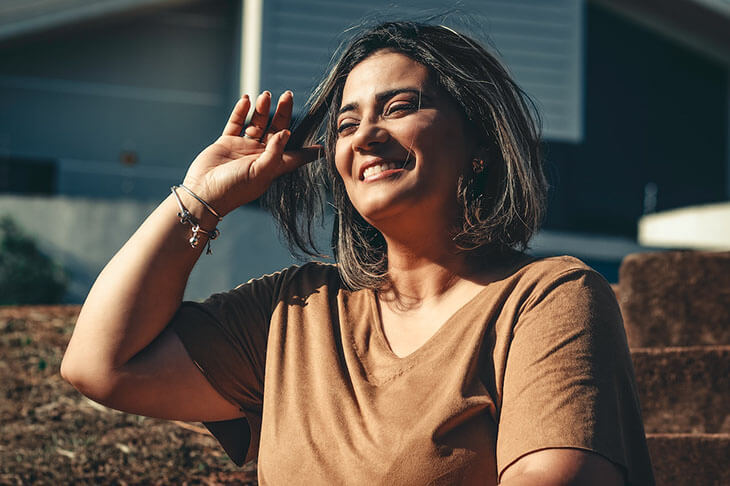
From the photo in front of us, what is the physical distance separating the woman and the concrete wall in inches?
249

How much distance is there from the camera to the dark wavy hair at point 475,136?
2479mm

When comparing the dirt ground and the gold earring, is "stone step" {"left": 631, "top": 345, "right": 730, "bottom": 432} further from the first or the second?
the dirt ground

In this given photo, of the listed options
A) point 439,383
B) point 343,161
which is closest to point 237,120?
point 343,161

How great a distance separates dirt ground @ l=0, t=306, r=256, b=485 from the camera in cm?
345

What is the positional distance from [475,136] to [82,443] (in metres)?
2.17

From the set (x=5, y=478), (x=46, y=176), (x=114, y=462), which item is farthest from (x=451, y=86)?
(x=46, y=176)

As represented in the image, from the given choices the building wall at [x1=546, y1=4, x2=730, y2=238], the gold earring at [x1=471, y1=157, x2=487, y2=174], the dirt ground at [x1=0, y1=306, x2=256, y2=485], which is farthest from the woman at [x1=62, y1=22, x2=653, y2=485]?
the building wall at [x1=546, y1=4, x2=730, y2=238]

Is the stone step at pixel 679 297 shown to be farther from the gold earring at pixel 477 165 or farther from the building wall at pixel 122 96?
the building wall at pixel 122 96

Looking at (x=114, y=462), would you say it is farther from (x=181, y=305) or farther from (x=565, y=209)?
(x=565, y=209)

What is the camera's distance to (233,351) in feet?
8.11

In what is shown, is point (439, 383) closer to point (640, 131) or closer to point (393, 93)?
point (393, 93)

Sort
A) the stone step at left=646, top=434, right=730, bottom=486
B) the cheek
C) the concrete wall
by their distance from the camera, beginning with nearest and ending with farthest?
the cheek
the stone step at left=646, top=434, right=730, bottom=486
the concrete wall

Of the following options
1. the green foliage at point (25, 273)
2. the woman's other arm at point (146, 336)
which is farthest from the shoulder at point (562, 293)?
the green foliage at point (25, 273)

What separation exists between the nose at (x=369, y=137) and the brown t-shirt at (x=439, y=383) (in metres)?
0.42
